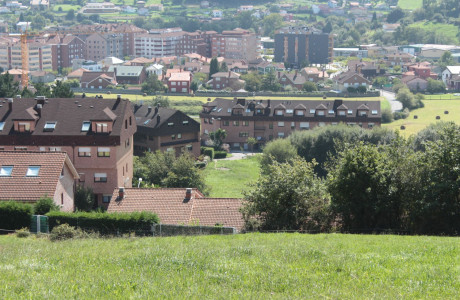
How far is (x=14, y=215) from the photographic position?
23.7m

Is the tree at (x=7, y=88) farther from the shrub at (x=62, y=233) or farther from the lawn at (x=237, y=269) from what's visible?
the lawn at (x=237, y=269)

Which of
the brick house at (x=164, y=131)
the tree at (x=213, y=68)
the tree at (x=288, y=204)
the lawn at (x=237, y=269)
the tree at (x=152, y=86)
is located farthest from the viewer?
the tree at (x=213, y=68)

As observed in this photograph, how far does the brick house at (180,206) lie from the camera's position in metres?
25.6

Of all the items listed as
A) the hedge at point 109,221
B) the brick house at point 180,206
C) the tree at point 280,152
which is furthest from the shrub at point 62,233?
the tree at point 280,152

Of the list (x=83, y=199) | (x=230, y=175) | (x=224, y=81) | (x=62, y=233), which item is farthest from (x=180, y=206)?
(x=224, y=81)

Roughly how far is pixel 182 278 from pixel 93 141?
2527 cm

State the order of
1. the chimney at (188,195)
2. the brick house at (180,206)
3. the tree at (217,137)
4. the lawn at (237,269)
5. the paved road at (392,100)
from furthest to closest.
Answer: the paved road at (392,100), the tree at (217,137), the chimney at (188,195), the brick house at (180,206), the lawn at (237,269)

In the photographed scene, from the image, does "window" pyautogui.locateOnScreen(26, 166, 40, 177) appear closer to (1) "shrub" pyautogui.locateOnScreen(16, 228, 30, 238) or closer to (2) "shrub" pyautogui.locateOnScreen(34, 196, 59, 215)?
(2) "shrub" pyautogui.locateOnScreen(34, 196, 59, 215)

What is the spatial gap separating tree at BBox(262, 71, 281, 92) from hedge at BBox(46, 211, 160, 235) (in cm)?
9570

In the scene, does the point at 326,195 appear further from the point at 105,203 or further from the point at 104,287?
the point at 105,203

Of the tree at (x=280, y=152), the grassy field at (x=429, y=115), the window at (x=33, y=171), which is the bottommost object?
the grassy field at (x=429, y=115)

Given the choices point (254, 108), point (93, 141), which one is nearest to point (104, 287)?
point (93, 141)

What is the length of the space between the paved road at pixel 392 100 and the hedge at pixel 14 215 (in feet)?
256

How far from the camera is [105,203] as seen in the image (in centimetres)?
3919
